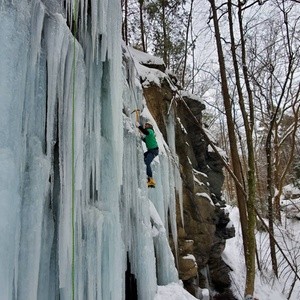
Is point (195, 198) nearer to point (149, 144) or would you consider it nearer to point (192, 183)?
point (192, 183)

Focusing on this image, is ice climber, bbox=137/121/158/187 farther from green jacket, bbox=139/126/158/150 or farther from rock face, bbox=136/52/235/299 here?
rock face, bbox=136/52/235/299

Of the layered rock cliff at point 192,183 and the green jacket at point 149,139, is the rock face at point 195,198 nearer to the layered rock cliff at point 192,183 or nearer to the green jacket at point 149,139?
the layered rock cliff at point 192,183

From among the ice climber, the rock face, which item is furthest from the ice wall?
the rock face

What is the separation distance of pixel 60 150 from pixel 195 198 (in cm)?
513

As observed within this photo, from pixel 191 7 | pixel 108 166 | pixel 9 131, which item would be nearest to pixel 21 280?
pixel 9 131

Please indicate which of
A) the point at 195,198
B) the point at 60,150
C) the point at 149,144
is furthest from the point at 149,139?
the point at 195,198

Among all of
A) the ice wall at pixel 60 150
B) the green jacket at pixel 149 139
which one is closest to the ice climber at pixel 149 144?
the green jacket at pixel 149 139

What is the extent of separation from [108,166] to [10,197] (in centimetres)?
134

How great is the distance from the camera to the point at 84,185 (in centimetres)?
267

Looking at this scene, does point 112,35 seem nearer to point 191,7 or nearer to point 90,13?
point 90,13

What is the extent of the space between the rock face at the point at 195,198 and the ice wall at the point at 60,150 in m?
2.98

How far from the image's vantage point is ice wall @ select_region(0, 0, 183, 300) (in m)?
1.83

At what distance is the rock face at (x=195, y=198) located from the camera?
6.38 metres

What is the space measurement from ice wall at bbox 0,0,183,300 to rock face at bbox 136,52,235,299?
2979 millimetres
